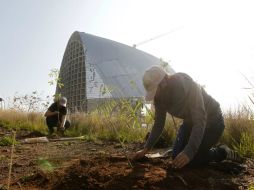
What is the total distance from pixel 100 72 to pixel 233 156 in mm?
37813

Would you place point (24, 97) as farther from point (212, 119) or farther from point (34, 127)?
point (212, 119)

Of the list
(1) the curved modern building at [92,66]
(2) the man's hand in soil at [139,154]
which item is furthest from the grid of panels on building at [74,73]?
(2) the man's hand in soil at [139,154]

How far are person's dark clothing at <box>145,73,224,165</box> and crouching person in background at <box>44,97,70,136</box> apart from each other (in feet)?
15.3

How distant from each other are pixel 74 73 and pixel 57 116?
118 ft

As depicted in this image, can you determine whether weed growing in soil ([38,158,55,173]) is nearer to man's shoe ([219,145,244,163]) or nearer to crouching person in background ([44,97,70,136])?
man's shoe ([219,145,244,163])

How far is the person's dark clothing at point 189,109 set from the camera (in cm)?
268

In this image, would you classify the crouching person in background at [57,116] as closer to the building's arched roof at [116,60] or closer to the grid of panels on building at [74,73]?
the building's arched roof at [116,60]

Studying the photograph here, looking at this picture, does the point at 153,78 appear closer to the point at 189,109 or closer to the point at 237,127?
the point at 189,109

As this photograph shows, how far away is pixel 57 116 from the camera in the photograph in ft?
25.6

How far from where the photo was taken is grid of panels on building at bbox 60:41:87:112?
134 feet

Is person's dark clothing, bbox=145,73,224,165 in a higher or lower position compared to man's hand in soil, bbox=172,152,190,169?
higher

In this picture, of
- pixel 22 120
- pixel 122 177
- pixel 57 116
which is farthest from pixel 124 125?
pixel 22 120

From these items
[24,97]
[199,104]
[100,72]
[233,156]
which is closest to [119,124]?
[233,156]

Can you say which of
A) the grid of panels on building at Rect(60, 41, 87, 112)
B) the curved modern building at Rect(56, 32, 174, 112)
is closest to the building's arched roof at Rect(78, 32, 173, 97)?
the curved modern building at Rect(56, 32, 174, 112)
